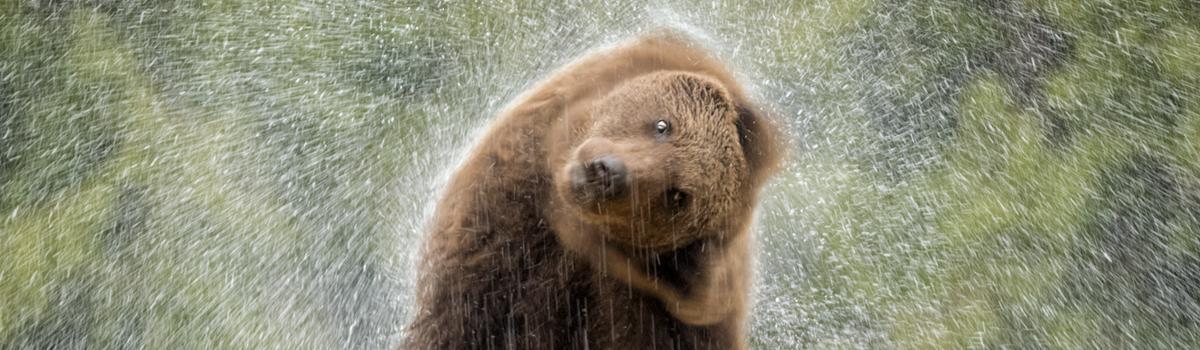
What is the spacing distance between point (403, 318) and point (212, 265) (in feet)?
5.67

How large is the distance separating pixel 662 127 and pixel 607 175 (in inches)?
8.1

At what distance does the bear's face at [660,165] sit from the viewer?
1798 millimetres

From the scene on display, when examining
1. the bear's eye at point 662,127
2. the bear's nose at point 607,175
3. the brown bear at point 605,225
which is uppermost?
the bear's nose at point 607,175

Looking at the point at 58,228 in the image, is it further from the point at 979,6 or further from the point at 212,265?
the point at 979,6

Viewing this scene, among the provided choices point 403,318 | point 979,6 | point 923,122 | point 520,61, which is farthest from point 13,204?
point 979,6

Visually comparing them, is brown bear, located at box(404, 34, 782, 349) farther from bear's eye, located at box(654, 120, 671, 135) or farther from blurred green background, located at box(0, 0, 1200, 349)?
blurred green background, located at box(0, 0, 1200, 349)

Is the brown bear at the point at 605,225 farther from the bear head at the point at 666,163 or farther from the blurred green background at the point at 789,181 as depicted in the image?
the blurred green background at the point at 789,181

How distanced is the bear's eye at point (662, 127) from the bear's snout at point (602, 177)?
0.17 meters

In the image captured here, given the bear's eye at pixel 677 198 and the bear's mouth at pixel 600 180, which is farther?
the bear's eye at pixel 677 198

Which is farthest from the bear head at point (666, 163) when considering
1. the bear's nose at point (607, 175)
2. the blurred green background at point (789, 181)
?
the blurred green background at point (789, 181)

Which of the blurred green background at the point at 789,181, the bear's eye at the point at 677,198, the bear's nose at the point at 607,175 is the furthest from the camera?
the blurred green background at the point at 789,181

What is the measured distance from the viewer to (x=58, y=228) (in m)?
4.04

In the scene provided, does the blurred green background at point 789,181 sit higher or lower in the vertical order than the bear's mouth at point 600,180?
lower

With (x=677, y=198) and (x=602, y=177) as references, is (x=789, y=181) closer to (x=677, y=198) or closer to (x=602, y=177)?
Result: (x=677, y=198)
